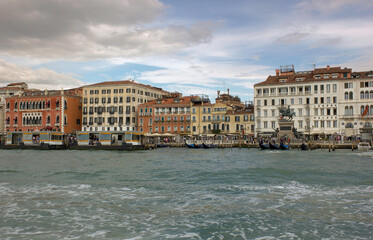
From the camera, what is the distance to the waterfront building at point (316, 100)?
50.1 metres

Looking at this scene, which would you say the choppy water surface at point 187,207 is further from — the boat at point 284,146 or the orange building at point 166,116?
the orange building at point 166,116

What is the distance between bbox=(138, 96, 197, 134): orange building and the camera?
6066 cm

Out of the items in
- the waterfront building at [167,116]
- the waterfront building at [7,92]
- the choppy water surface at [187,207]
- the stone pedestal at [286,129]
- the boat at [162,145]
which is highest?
the waterfront building at [7,92]

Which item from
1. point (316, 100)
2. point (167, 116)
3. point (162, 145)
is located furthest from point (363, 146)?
point (167, 116)

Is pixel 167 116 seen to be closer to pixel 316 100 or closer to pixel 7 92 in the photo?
pixel 316 100

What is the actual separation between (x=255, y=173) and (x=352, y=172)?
4.62 m

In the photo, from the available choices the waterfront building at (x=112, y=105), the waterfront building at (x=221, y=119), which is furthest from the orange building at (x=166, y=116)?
the waterfront building at (x=112, y=105)

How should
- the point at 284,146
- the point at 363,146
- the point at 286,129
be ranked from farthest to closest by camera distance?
1. the point at 286,129
2. the point at 284,146
3. the point at 363,146

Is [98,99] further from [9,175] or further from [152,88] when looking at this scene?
[9,175]

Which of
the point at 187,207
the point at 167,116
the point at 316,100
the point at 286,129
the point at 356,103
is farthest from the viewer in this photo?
the point at 167,116

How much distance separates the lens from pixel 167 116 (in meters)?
61.3

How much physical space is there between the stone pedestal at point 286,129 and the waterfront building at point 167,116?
694 inches

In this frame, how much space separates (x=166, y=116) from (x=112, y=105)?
10055 mm

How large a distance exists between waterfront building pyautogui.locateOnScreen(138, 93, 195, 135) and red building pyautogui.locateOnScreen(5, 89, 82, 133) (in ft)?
39.2
